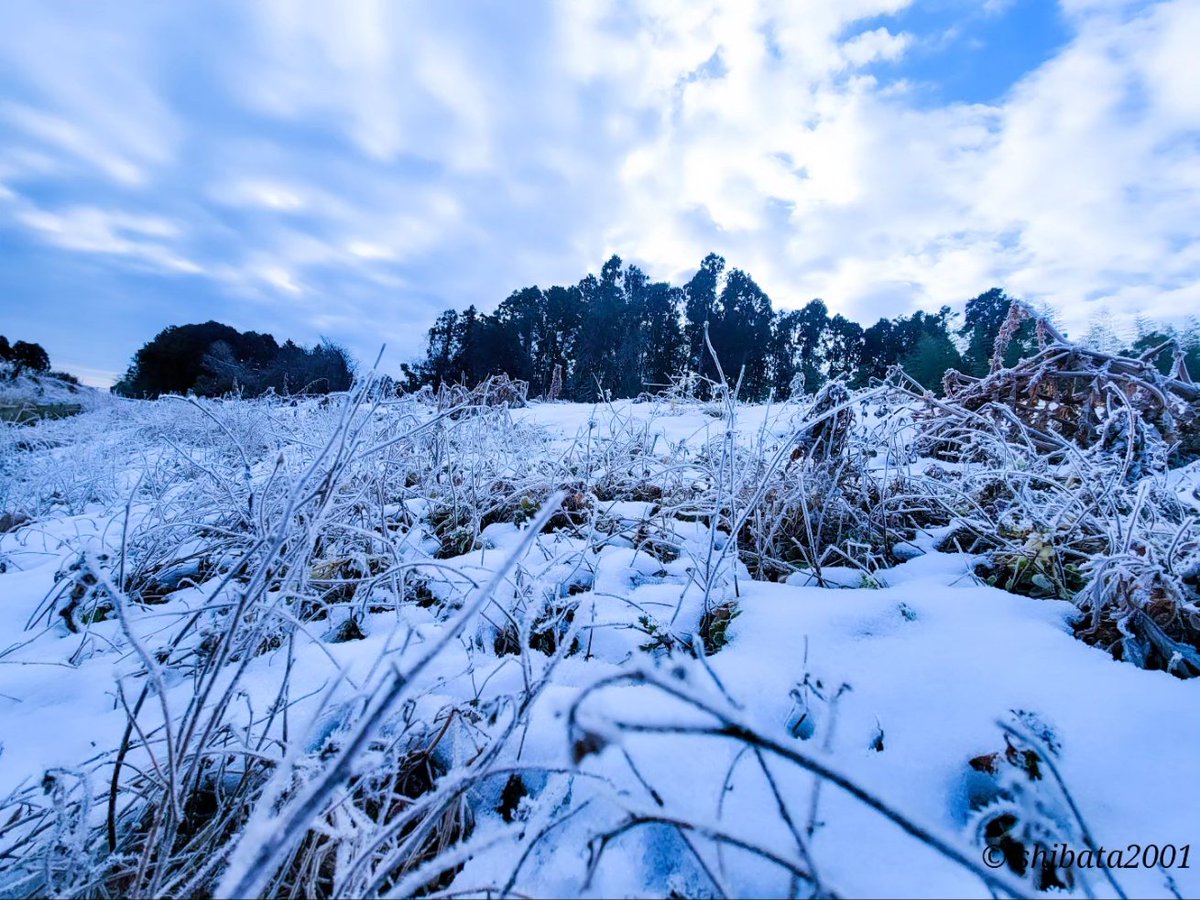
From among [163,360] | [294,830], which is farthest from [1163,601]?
[163,360]

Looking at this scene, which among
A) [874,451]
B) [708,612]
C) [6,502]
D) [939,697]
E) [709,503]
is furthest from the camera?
[6,502]

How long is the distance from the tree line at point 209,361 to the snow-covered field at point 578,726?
1232 centimetres

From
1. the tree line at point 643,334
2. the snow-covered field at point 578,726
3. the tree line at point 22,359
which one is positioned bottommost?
the snow-covered field at point 578,726

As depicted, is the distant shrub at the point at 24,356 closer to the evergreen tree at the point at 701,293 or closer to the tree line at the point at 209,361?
the tree line at the point at 209,361

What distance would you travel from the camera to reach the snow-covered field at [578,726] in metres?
0.54

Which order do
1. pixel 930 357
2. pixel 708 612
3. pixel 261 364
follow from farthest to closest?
pixel 261 364 < pixel 930 357 < pixel 708 612

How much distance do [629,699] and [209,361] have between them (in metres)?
17.2

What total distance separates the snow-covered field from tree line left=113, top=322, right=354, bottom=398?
40.4 feet

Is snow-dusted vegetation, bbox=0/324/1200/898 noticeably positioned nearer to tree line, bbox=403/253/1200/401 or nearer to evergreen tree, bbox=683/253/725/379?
tree line, bbox=403/253/1200/401

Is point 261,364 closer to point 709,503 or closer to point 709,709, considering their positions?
point 709,503

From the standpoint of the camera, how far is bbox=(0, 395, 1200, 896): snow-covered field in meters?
0.54

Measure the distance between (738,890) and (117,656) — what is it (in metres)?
1.60

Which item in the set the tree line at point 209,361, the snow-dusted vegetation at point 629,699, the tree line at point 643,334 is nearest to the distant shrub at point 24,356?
the tree line at point 209,361

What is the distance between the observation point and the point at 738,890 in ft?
2.21
